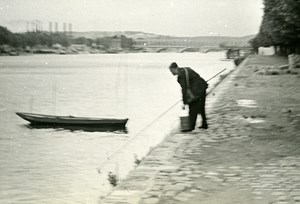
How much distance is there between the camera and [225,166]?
24.7 feet

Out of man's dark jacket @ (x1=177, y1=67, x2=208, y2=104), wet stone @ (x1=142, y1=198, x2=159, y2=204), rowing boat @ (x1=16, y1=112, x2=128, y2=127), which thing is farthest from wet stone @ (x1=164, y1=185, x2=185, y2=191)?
rowing boat @ (x1=16, y1=112, x2=128, y2=127)

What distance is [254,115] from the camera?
533 inches

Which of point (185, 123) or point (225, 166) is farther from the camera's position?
point (185, 123)

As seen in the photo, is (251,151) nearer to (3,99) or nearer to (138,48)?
(3,99)

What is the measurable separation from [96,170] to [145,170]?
6.12 metres

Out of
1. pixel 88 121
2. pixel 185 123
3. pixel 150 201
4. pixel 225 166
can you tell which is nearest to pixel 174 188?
pixel 150 201

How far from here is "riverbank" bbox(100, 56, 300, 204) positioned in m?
5.89

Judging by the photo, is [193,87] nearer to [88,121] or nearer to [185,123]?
[185,123]

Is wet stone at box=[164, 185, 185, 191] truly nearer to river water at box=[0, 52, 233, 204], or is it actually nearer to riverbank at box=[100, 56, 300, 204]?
riverbank at box=[100, 56, 300, 204]

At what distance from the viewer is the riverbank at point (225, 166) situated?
5.89m

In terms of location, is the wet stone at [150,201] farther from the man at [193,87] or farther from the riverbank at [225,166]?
the man at [193,87]

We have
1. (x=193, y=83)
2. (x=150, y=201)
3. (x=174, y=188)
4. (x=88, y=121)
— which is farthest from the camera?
(x=88, y=121)

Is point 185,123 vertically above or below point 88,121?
above

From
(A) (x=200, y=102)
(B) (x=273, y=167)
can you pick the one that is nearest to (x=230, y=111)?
(A) (x=200, y=102)
